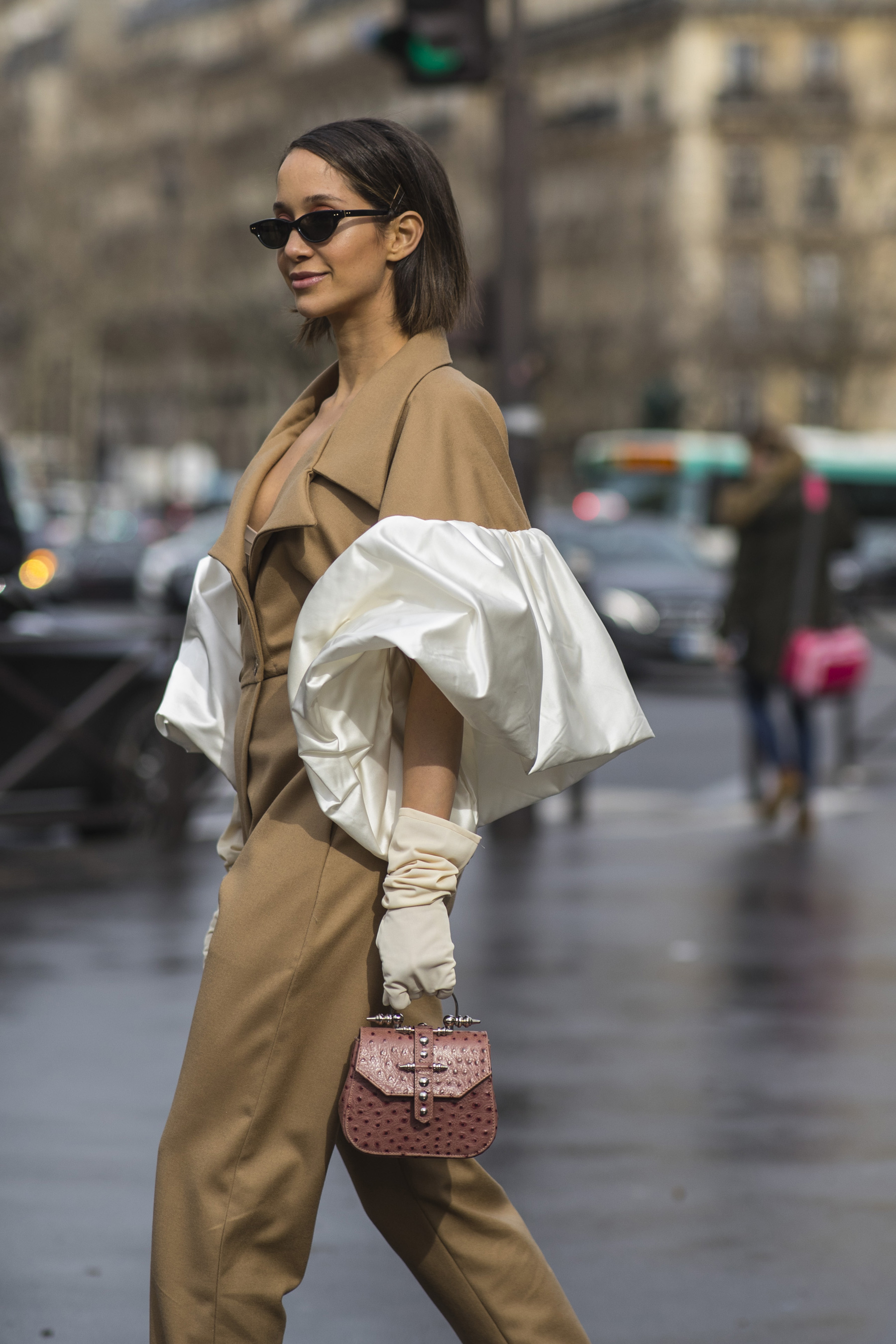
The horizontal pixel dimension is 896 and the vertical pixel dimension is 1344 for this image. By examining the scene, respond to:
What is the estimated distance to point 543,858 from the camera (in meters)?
9.15

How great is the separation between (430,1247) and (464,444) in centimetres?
108

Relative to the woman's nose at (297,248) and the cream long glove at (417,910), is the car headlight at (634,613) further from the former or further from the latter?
the cream long glove at (417,910)

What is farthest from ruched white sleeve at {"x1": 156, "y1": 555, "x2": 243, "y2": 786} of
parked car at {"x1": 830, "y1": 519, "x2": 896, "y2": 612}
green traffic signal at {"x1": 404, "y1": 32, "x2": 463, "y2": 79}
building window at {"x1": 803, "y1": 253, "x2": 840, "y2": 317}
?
building window at {"x1": 803, "y1": 253, "x2": 840, "y2": 317}

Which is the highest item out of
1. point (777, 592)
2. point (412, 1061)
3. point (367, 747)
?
point (367, 747)

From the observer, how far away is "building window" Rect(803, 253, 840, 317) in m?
64.3

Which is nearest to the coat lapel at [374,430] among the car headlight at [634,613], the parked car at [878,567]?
the car headlight at [634,613]

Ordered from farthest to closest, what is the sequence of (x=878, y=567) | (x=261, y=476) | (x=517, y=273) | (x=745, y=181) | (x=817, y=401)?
(x=745, y=181) → (x=817, y=401) → (x=878, y=567) → (x=517, y=273) → (x=261, y=476)

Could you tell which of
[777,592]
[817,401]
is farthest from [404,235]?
[817,401]

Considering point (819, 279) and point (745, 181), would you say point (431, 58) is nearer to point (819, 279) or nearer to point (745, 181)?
point (819, 279)

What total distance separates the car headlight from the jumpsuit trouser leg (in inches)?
666

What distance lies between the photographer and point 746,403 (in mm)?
70250

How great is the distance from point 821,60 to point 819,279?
10369 millimetres

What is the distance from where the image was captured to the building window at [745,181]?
69125mm

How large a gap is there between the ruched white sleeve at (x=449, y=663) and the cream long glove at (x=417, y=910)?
0.06m
